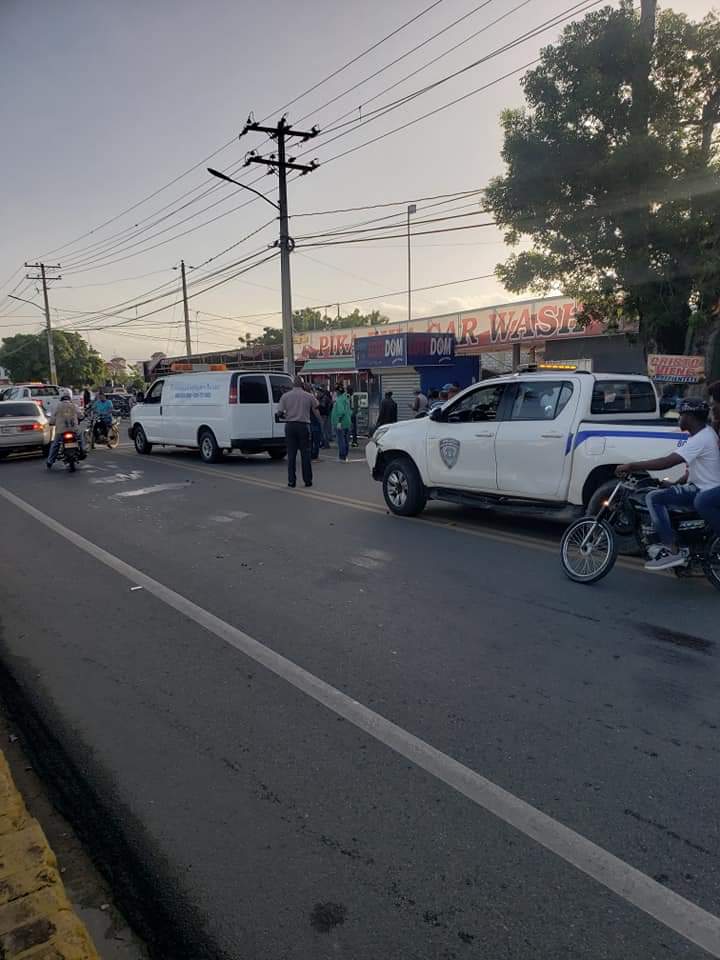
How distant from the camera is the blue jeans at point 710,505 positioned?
18.5ft

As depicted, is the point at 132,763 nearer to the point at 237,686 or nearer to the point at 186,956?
the point at 237,686

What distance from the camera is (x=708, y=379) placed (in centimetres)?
1346

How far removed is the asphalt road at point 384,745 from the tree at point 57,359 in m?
65.9

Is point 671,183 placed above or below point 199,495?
above

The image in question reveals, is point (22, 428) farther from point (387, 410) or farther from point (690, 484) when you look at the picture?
point (690, 484)

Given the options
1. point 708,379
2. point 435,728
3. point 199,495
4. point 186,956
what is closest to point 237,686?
point 435,728

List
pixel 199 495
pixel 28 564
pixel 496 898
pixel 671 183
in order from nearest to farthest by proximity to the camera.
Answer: pixel 496 898 → pixel 28 564 → pixel 199 495 → pixel 671 183

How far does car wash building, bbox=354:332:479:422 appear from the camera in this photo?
2072 centimetres

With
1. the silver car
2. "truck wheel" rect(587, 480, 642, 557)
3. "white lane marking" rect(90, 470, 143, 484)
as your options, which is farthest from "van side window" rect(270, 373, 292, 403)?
"truck wheel" rect(587, 480, 642, 557)

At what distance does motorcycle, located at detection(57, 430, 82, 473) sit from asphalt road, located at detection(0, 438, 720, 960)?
797cm

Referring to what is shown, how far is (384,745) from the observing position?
11.4 ft

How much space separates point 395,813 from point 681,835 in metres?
1.15

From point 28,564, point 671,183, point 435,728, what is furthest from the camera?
point 671,183

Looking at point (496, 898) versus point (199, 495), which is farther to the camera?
point (199, 495)
